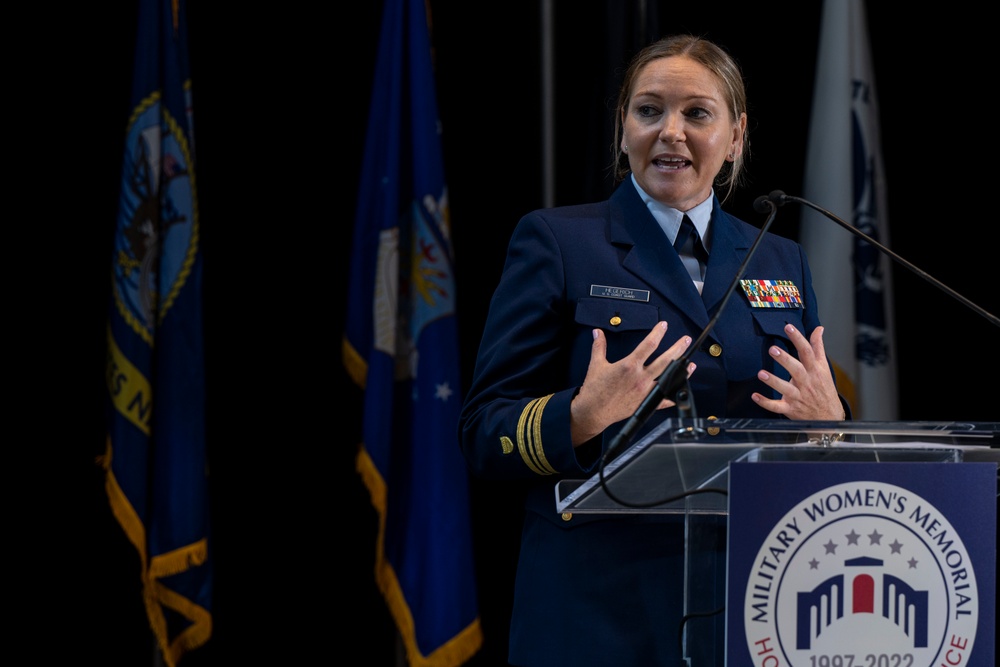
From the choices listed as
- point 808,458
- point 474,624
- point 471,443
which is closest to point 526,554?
point 471,443

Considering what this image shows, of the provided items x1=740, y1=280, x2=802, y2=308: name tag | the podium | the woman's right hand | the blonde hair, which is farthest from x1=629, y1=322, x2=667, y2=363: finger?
the blonde hair

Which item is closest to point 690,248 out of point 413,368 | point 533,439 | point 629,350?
point 629,350

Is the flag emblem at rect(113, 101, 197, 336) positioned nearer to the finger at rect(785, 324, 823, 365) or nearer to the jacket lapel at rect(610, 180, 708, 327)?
the jacket lapel at rect(610, 180, 708, 327)

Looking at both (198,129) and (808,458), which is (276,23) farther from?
(808,458)

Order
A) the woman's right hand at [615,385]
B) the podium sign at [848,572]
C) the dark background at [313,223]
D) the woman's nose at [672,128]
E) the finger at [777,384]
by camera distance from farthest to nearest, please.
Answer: the dark background at [313,223]
the woman's nose at [672,128]
the finger at [777,384]
the woman's right hand at [615,385]
the podium sign at [848,572]

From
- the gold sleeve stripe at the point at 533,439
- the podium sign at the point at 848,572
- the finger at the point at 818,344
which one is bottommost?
the podium sign at the point at 848,572

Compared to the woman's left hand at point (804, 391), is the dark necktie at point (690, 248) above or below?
above

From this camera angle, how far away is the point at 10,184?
2.97m

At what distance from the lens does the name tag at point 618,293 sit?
1551 mm

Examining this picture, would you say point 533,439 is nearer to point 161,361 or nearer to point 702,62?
point 702,62

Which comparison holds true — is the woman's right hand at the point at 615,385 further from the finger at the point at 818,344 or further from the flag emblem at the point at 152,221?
the flag emblem at the point at 152,221

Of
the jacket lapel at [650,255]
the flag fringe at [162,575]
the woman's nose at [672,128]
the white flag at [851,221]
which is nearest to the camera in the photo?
the jacket lapel at [650,255]

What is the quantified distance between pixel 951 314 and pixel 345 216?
6.07 feet

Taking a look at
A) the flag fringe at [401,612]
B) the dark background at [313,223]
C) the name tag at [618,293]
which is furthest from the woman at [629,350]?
the flag fringe at [401,612]
